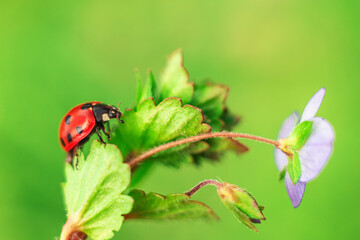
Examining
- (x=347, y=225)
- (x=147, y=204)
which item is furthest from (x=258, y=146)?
(x=147, y=204)

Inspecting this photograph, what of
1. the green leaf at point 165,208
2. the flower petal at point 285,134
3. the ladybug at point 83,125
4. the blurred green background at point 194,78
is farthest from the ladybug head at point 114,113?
the blurred green background at point 194,78

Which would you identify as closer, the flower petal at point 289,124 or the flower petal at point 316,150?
the flower petal at point 316,150

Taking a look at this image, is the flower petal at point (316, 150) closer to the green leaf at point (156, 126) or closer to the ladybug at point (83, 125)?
the green leaf at point (156, 126)

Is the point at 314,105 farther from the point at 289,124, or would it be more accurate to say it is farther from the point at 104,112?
the point at 104,112

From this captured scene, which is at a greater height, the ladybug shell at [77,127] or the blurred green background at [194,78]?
the ladybug shell at [77,127]

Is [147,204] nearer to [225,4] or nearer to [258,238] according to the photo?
[258,238]

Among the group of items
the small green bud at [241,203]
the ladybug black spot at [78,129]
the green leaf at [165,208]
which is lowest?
the green leaf at [165,208]

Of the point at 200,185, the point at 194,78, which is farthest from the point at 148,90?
the point at 194,78
